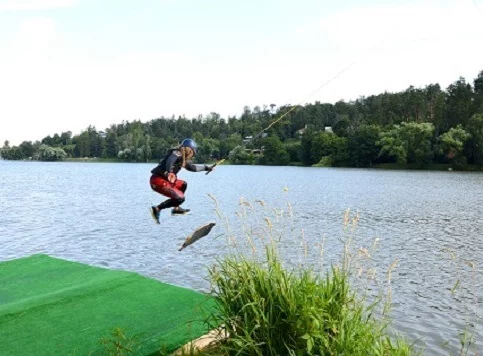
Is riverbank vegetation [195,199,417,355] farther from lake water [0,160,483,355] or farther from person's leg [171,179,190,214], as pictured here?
person's leg [171,179,190,214]

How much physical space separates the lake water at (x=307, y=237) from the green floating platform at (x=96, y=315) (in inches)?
61.3

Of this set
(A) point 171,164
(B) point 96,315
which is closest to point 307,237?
(B) point 96,315

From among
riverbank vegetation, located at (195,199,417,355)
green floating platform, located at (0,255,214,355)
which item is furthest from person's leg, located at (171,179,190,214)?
green floating platform, located at (0,255,214,355)

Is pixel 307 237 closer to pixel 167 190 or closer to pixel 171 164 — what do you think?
pixel 167 190

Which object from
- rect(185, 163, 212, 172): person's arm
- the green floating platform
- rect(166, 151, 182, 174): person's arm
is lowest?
the green floating platform

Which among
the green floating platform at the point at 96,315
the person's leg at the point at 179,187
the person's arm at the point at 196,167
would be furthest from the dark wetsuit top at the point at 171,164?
the green floating platform at the point at 96,315

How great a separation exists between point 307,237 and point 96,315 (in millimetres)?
15168

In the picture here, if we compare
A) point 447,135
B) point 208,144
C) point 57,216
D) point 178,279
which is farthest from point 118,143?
point 447,135

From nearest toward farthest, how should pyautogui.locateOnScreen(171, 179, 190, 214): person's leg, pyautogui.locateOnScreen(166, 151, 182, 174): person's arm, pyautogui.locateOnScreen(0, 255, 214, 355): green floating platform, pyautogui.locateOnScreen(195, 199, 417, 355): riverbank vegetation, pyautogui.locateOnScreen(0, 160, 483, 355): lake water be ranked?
pyautogui.locateOnScreen(195, 199, 417, 355): riverbank vegetation → pyautogui.locateOnScreen(166, 151, 182, 174): person's arm → pyautogui.locateOnScreen(171, 179, 190, 214): person's leg → pyautogui.locateOnScreen(0, 255, 214, 355): green floating platform → pyautogui.locateOnScreen(0, 160, 483, 355): lake water

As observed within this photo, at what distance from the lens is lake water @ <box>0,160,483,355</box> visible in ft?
36.8

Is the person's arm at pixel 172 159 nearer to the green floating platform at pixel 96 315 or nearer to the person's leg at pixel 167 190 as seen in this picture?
the person's leg at pixel 167 190

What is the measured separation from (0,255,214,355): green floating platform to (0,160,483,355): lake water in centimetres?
156

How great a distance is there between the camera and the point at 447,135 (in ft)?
267

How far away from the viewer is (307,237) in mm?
21406
